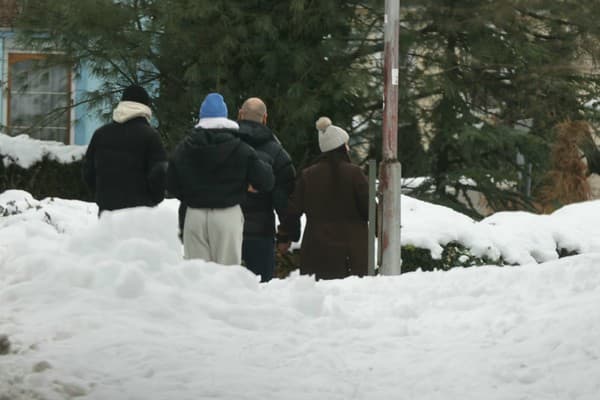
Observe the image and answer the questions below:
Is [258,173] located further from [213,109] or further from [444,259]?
[444,259]

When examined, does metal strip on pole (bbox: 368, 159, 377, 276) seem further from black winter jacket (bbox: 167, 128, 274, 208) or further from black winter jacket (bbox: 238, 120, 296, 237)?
black winter jacket (bbox: 167, 128, 274, 208)

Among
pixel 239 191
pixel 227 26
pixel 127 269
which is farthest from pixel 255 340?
pixel 227 26

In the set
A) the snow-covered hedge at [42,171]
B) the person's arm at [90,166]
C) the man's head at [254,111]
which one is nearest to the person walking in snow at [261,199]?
the man's head at [254,111]

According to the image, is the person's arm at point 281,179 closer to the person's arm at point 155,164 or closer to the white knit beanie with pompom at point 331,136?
the white knit beanie with pompom at point 331,136

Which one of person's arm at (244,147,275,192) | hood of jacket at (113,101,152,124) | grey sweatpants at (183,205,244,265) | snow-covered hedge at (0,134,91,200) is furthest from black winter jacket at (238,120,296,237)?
snow-covered hedge at (0,134,91,200)

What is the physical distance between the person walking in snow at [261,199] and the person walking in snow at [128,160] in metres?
0.62

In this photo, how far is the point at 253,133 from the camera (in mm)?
9266

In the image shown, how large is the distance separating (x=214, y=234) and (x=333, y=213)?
4.08 ft

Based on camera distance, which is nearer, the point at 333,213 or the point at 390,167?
the point at 333,213

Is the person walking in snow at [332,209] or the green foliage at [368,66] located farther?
the green foliage at [368,66]

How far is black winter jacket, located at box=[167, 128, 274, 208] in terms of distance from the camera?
28.6ft

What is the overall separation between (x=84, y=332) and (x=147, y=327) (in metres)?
0.37

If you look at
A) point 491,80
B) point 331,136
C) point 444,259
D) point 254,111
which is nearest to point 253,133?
point 254,111

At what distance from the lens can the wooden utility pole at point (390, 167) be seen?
12.4 meters
